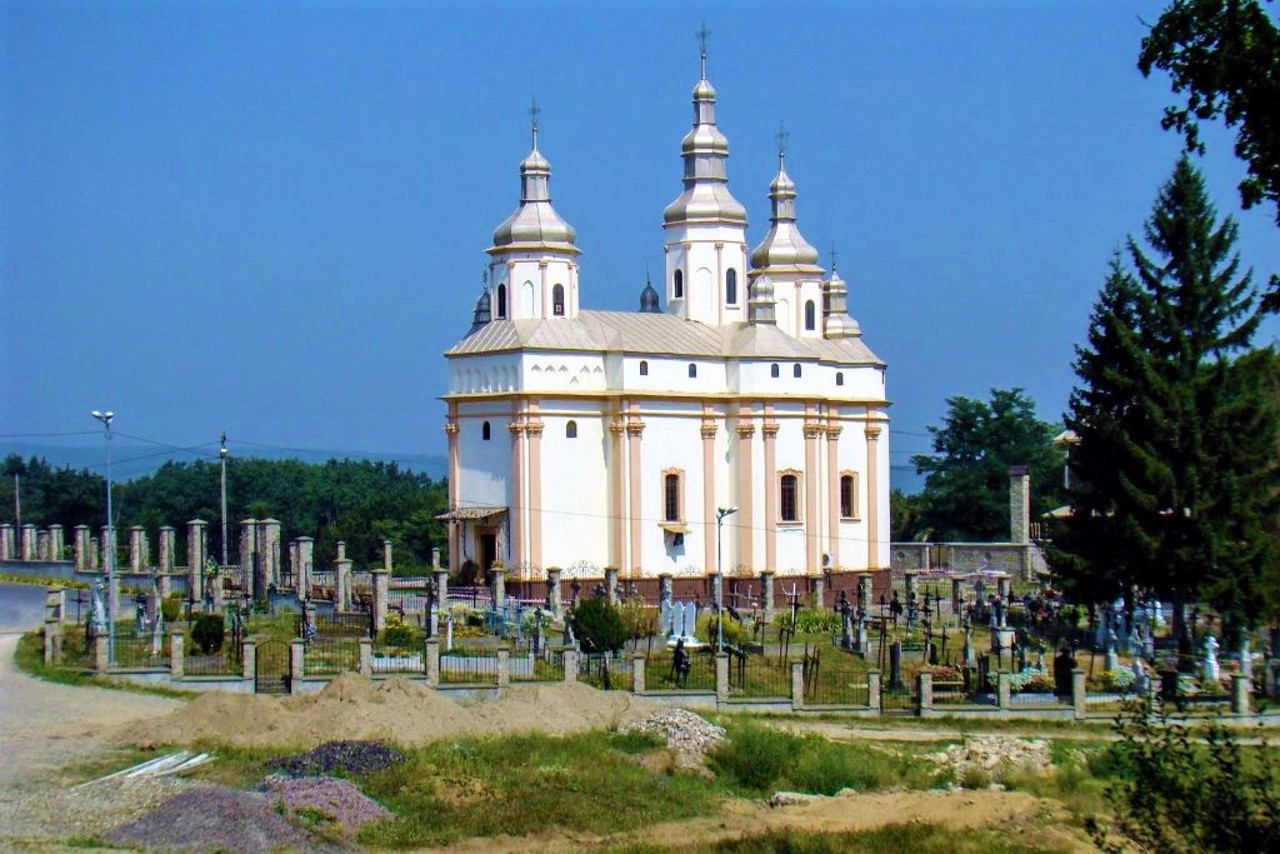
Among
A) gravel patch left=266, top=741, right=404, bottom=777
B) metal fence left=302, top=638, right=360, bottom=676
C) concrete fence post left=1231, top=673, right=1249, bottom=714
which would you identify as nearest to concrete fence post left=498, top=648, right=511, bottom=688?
metal fence left=302, top=638, right=360, bottom=676

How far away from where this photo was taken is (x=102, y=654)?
39469 millimetres

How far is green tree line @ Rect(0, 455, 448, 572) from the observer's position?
8194 centimetres

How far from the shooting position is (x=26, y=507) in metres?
87.9

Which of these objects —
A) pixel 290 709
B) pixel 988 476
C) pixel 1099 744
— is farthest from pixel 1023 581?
pixel 290 709

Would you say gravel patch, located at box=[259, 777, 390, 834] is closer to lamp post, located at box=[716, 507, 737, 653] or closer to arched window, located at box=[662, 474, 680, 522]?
lamp post, located at box=[716, 507, 737, 653]

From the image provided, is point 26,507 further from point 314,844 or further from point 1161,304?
point 314,844

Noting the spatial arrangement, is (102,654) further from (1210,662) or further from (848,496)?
(848,496)

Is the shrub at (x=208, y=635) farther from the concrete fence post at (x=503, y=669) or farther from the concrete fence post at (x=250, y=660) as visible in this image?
the concrete fence post at (x=503, y=669)

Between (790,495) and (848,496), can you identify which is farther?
Answer: (848,496)

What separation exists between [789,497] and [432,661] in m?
25.2

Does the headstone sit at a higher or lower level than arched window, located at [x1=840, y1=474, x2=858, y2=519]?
lower

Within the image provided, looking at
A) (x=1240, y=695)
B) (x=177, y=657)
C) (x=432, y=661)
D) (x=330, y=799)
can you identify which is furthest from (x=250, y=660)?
(x=1240, y=695)

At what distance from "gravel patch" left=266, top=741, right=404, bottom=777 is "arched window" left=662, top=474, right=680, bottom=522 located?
28.9 metres

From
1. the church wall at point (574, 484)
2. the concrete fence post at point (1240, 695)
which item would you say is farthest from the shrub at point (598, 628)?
the church wall at point (574, 484)
